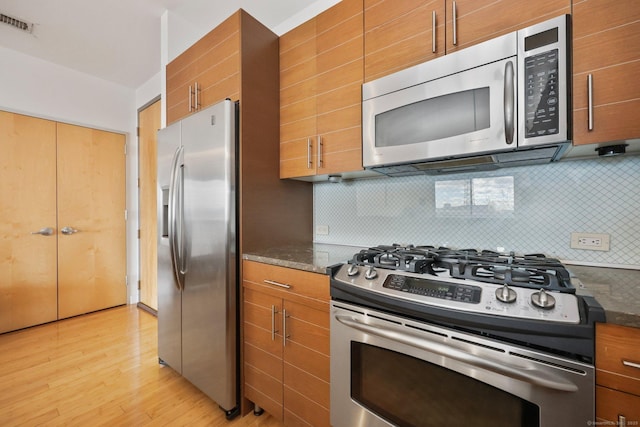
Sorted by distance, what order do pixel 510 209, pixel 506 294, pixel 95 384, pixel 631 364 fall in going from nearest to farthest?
pixel 631 364
pixel 506 294
pixel 510 209
pixel 95 384

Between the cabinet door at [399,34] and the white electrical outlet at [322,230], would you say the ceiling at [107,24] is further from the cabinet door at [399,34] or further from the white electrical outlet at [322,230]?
the white electrical outlet at [322,230]

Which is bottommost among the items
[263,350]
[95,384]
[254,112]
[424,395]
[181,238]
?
[95,384]

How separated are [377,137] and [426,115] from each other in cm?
26

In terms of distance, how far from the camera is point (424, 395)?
0.98m

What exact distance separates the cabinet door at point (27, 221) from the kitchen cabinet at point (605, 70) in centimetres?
438

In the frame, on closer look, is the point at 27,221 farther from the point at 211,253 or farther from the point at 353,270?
the point at 353,270

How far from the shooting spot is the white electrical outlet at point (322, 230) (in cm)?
208

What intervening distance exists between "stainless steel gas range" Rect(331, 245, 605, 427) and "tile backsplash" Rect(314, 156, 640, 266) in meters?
0.23

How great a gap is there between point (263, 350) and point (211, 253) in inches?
25.1

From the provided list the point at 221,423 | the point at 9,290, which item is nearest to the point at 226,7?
the point at 221,423

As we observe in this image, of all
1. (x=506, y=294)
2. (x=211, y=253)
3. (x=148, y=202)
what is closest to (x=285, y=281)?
(x=211, y=253)

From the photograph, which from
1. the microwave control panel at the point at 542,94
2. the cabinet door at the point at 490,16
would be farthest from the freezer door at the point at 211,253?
the microwave control panel at the point at 542,94

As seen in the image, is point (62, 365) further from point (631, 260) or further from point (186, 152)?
point (631, 260)

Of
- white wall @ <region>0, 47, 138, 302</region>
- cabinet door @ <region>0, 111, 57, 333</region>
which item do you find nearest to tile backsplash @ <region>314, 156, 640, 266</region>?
white wall @ <region>0, 47, 138, 302</region>
